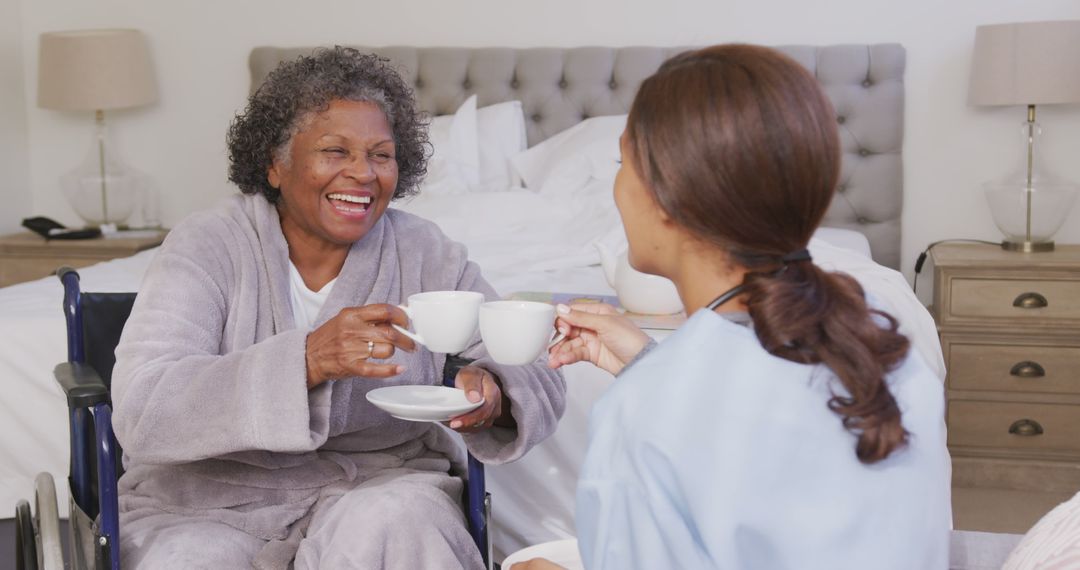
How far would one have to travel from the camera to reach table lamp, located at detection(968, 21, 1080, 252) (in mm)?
3398

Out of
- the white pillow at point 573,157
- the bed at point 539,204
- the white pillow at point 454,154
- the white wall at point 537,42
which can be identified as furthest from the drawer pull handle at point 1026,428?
Answer: the white pillow at point 454,154

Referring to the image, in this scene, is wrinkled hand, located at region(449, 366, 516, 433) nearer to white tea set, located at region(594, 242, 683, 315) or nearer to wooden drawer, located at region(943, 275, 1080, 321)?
white tea set, located at region(594, 242, 683, 315)

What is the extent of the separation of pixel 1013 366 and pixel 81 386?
2575 millimetres

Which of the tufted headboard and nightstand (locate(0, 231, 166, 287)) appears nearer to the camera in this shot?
the tufted headboard

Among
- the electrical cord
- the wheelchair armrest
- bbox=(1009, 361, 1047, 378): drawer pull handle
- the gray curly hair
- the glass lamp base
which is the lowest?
bbox=(1009, 361, 1047, 378): drawer pull handle

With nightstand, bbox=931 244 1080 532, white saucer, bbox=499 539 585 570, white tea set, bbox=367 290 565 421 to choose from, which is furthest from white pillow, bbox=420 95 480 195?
white saucer, bbox=499 539 585 570

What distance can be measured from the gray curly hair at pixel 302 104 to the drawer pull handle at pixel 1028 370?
208cm

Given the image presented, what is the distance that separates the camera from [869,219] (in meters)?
3.87

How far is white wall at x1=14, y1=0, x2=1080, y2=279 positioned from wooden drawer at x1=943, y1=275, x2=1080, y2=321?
577 millimetres

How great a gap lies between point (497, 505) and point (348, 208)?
684mm

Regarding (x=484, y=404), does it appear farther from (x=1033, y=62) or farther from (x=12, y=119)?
(x=12, y=119)

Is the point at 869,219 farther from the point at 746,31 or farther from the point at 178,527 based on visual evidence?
the point at 178,527

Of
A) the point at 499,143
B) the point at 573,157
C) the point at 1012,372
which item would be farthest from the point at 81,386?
the point at 1012,372

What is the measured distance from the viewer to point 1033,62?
3418mm
